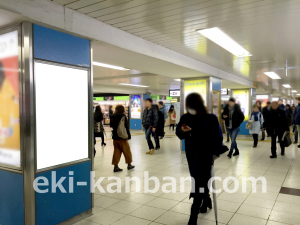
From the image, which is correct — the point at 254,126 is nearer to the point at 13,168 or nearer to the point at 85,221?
the point at 85,221

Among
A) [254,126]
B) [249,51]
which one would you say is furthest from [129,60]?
[254,126]

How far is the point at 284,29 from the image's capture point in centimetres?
413

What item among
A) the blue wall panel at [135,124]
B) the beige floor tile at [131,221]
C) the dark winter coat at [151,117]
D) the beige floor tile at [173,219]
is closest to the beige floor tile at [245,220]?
the beige floor tile at [173,219]

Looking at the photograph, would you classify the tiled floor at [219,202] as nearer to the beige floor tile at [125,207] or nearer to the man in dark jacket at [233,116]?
the beige floor tile at [125,207]

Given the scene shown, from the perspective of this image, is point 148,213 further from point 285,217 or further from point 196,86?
point 196,86

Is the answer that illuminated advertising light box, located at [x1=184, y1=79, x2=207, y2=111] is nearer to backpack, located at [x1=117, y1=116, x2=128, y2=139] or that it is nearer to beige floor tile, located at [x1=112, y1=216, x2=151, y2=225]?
backpack, located at [x1=117, y1=116, x2=128, y2=139]

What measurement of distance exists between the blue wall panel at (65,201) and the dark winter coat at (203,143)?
1513 mm

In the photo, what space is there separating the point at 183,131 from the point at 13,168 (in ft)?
6.70

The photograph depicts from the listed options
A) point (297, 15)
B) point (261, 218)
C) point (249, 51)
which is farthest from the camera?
point (249, 51)

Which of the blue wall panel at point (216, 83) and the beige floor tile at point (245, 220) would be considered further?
the blue wall panel at point (216, 83)

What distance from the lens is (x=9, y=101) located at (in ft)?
9.79

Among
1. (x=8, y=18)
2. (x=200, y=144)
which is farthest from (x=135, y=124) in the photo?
(x=8, y=18)

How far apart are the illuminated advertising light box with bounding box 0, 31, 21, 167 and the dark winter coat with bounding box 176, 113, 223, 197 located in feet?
6.48

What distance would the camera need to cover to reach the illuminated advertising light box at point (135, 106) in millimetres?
16781
